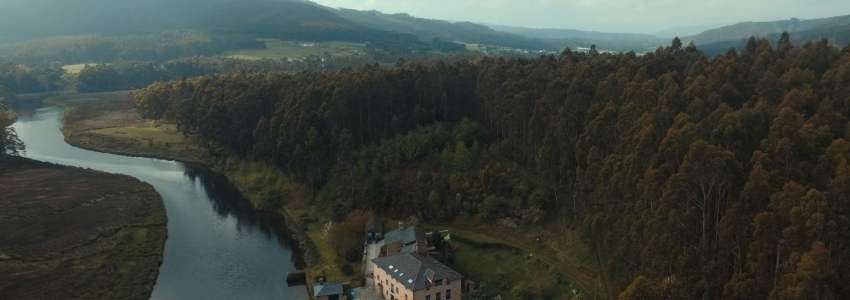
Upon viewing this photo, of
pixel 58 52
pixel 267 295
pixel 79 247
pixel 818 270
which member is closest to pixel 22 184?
pixel 79 247

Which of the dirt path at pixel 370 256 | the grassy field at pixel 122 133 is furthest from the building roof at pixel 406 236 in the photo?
the grassy field at pixel 122 133

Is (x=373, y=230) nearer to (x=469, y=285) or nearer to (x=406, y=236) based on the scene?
(x=406, y=236)

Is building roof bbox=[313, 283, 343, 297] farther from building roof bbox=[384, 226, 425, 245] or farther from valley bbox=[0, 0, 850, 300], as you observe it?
building roof bbox=[384, 226, 425, 245]

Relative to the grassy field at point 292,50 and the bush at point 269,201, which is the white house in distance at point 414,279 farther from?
the grassy field at point 292,50

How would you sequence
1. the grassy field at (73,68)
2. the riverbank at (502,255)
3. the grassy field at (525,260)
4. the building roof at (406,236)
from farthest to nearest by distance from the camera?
the grassy field at (73,68) → the building roof at (406,236) → the riverbank at (502,255) → the grassy field at (525,260)

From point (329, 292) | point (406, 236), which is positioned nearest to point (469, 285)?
point (406, 236)

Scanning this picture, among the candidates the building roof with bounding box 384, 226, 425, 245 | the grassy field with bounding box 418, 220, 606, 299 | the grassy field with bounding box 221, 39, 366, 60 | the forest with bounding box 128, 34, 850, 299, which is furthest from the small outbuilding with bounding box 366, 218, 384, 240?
the grassy field with bounding box 221, 39, 366, 60
